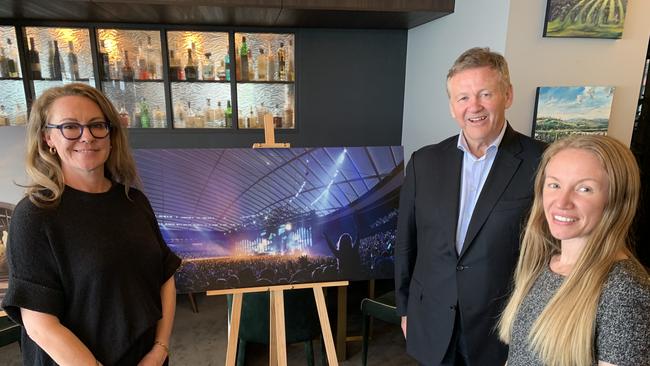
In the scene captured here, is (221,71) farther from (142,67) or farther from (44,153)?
(44,153)

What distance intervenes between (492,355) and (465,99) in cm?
87

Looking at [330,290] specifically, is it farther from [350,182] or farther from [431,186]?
[431,186]

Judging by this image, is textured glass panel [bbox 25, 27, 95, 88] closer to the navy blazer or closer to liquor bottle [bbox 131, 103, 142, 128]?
liquor bottle [bbox 131, 103, 142, 128]

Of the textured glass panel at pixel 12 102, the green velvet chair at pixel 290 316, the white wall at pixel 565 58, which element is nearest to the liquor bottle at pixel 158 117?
the textured glass panel at pixel 12 102

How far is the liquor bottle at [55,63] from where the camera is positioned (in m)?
3.27

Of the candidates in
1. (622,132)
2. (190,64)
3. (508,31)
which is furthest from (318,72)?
(622,132)

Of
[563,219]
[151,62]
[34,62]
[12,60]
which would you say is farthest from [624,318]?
[12,60]

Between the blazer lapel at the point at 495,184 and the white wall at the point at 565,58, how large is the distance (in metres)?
1.00

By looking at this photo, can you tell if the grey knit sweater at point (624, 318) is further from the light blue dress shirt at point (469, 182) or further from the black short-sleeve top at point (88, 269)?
the black short-sleeve top at point (88, 269)

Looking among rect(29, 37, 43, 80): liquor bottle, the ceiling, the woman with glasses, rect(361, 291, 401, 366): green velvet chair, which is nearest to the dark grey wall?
the ceiling

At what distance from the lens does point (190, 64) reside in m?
3.39

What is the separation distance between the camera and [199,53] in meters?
3.38

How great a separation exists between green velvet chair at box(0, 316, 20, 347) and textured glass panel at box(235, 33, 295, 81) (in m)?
2.33

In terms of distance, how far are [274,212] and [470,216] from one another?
0.86 m
